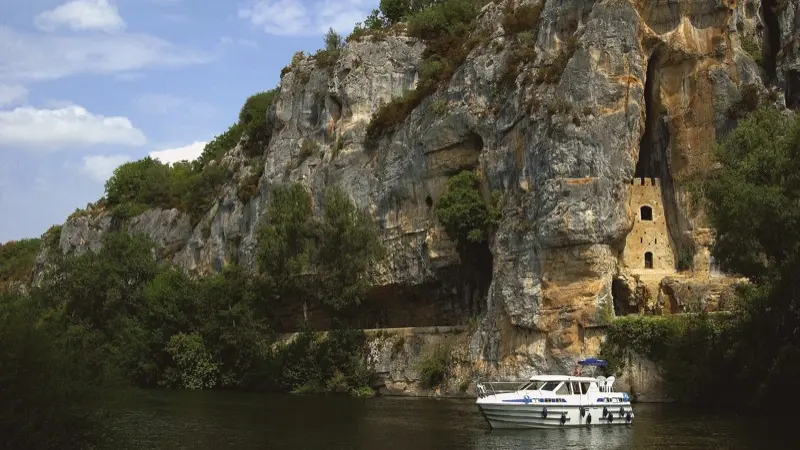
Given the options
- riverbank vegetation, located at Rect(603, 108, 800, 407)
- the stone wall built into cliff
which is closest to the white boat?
riverbank vegetation, located at Rect(603, 108, 800, 407)

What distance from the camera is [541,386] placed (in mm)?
41312

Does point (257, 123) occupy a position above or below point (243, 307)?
above

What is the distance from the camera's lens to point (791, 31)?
56.9m

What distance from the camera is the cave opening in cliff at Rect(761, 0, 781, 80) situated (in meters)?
59.8

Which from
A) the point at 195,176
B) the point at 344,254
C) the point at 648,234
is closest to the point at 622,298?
the point at 648,234

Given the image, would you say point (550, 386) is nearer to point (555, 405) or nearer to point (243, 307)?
point (555, 405)

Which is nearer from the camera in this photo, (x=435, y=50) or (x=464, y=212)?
(x=464, y=212)

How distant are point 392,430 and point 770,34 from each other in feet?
126

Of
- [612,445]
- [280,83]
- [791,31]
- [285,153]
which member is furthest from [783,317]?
[280,83]

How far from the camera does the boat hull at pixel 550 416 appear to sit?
40.1m

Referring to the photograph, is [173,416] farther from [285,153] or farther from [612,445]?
[285,153]

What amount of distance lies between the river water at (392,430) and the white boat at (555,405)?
63cm

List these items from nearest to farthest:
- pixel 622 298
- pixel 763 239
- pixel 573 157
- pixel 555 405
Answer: pixel 763 239 < pixel 555 405 < pixel 573 157 < pixel 622 298

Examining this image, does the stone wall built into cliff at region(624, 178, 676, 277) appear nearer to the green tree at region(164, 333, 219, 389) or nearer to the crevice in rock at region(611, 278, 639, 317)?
the crevice in rock at region(611, 278, 639, 317)
